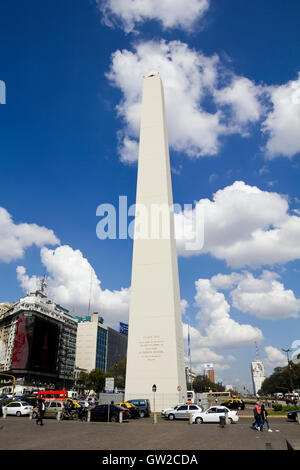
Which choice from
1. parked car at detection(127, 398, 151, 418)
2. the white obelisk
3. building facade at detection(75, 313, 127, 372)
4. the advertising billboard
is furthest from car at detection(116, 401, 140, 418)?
building facade at detection(75, 313, 127, 372)

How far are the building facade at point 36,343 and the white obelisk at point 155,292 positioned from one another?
71484 mm

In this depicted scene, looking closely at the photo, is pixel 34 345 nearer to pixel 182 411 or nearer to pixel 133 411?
pixel 133 411

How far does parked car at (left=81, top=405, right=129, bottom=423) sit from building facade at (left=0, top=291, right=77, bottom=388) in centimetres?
7835

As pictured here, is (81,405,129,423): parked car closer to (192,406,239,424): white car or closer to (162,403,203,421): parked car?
(162,403,203,421): parked car

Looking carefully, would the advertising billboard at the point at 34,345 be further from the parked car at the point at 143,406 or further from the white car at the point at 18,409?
the parked car at the point at 143,406

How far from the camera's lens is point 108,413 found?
2547 centimetres

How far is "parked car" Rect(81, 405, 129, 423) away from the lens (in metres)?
25.6

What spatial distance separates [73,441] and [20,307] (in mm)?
108699

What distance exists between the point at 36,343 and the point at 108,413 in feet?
291

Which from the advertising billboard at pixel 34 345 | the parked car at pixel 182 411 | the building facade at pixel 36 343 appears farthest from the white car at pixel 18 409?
the advertising billboard at pixel 34 345

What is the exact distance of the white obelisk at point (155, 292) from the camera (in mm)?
34719
